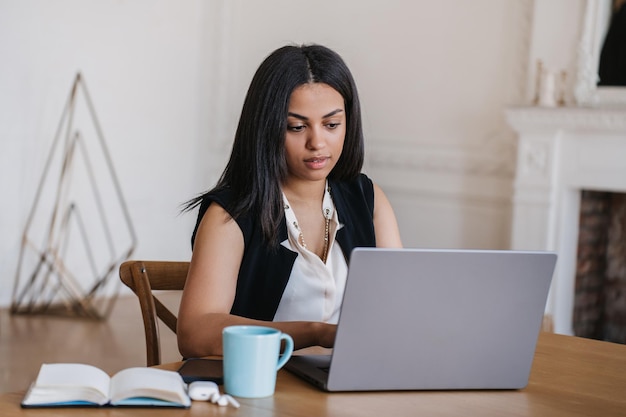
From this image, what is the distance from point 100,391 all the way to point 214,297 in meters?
0.45

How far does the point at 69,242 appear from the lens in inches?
204

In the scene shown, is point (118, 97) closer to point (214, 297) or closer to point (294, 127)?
point (294, 127)

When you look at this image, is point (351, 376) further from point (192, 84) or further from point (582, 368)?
point (192, 84)

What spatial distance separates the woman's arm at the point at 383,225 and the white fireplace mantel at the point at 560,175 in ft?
8.22

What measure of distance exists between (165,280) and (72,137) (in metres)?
3.39

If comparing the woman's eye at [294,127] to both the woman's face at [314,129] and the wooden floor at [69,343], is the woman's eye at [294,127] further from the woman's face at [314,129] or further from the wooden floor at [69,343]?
the wooden floor at [69,343]

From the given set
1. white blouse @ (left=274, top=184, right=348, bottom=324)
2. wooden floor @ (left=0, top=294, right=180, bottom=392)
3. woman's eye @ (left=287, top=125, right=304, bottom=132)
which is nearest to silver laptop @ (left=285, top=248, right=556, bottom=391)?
white blouse @ (left=274, top=184, right=348, bottom=324)

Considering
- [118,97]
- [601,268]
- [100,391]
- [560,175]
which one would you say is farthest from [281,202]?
[118,97]

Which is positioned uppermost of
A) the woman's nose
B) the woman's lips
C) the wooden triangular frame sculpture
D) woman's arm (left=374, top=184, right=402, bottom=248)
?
the woman's nose

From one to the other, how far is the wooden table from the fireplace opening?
3.15 metres

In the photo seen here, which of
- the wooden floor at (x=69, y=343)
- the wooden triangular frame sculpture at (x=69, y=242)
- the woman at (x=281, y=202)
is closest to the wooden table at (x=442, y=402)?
the woman at (x=281, y=202)

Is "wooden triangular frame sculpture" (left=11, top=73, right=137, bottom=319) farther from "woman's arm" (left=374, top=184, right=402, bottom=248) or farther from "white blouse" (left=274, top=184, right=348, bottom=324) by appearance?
"white blouse" (left=274, top=184, right=348, bottom=324)

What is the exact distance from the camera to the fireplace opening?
4590mm

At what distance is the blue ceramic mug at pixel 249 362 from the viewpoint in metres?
1.22
